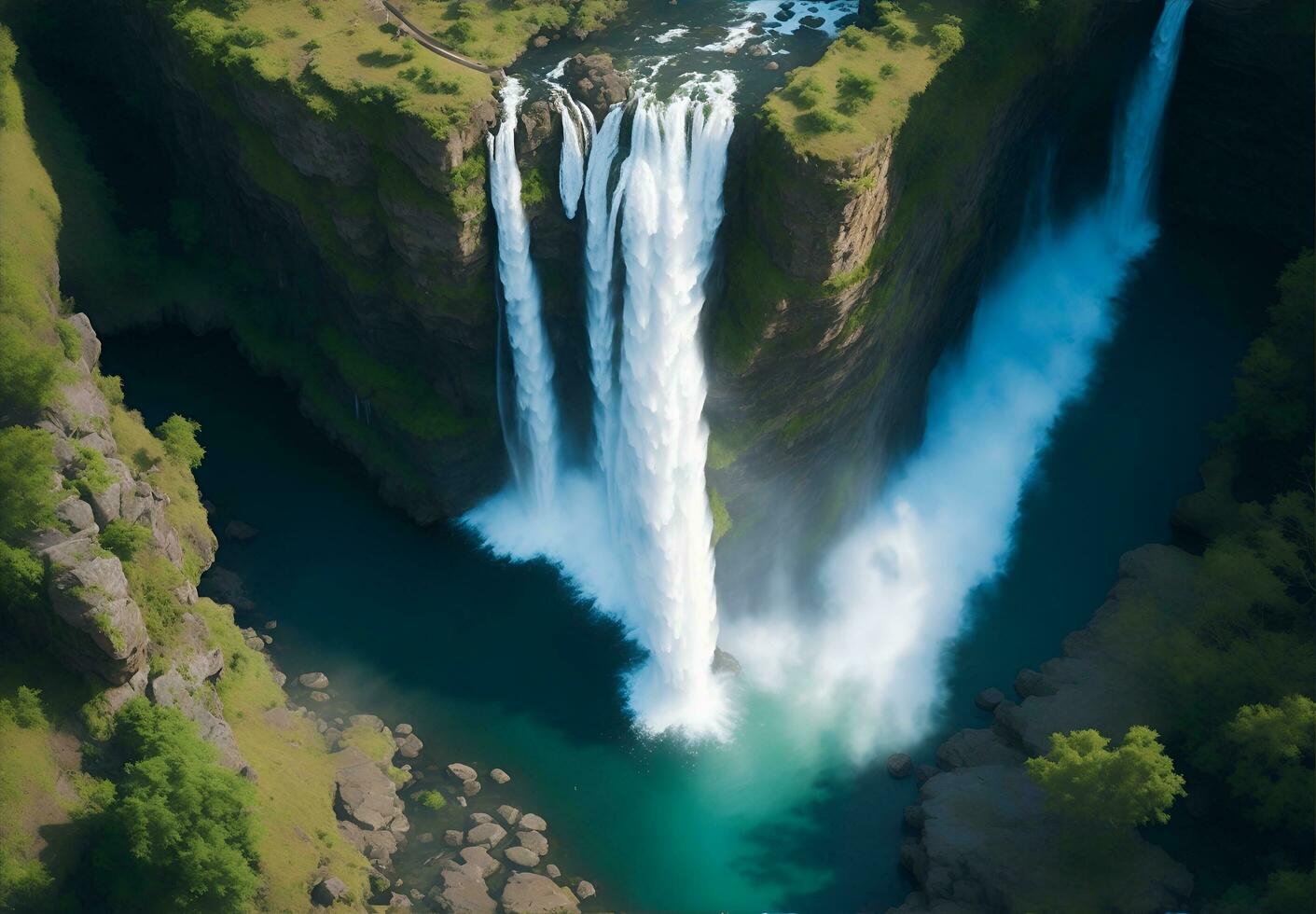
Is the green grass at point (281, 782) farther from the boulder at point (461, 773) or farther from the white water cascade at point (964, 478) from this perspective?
the white water cascade at point (964, 478)

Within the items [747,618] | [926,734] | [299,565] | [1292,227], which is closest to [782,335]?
[747,618]

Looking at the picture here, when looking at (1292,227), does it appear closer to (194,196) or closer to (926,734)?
(926,734)

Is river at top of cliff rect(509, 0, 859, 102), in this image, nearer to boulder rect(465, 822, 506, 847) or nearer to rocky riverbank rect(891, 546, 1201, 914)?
rocky riverbank rect(891, 546, 1201, 914)

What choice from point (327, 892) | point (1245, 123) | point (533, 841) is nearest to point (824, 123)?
point (1245, 123)

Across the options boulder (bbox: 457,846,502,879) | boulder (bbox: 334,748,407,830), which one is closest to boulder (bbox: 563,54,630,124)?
boulder (bbox: 334,748,407,830)

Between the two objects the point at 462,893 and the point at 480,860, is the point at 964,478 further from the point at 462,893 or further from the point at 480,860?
the point at 462,893

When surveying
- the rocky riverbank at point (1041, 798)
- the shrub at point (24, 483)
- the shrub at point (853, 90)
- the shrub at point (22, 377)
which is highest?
the shrub at point (853, 90)

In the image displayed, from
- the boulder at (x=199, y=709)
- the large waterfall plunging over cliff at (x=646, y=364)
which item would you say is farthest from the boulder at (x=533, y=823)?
the boulder at (x=199, y=709)
